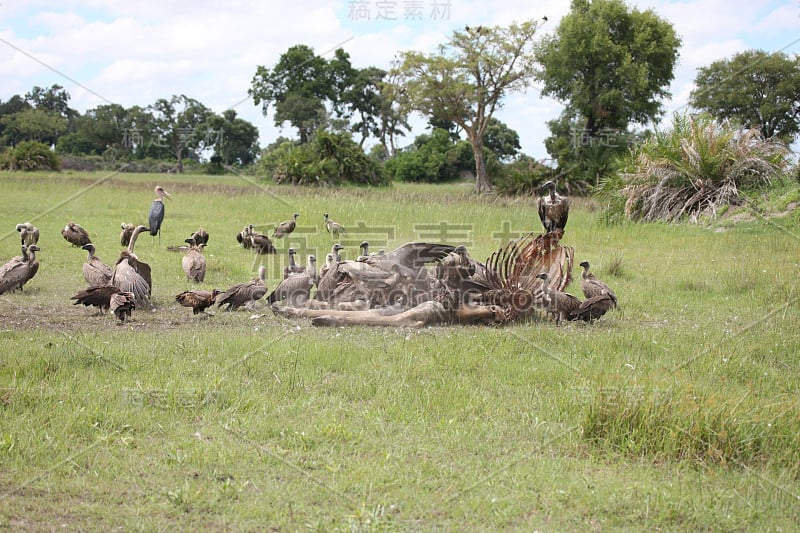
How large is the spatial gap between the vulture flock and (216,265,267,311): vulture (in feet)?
0.04

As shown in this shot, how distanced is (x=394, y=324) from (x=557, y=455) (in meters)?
3.56

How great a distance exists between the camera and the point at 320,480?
435 cm

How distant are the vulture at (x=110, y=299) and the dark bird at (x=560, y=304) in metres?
4.62

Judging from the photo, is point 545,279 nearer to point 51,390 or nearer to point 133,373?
point 133,373

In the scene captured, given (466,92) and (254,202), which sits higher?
(466,92)

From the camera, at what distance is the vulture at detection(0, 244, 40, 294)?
30.3ft

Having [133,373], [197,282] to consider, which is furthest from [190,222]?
[133,373]

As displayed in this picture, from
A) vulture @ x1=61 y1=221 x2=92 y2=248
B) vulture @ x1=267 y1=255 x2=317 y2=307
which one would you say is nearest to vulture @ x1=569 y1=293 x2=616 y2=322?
vulture @ x1=267 y1=255 x2=317 y2=307

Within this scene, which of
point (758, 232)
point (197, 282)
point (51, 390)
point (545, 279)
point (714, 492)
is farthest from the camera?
point (758, 232)

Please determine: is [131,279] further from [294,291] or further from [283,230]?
[283,230]

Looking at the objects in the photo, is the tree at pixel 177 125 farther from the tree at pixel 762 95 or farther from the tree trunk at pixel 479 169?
the tree at pixel 762 95

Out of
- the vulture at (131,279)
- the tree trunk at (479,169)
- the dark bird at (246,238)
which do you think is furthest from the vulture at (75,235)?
the tree trunk at (479,169)

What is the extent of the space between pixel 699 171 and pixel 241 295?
1305cm

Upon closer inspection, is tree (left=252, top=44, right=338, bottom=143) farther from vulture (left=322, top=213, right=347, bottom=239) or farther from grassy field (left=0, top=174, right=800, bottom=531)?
grassy field (left=0, top=174, right=800, bottom=531)
